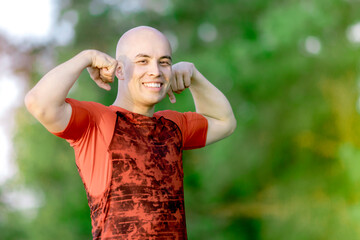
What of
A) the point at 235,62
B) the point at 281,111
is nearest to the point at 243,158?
the point at 281,111

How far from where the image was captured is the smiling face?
196 centimetres

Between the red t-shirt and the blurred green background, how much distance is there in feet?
13.8

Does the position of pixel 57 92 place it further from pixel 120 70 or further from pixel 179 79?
pixel 179 79

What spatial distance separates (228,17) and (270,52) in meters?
1.42

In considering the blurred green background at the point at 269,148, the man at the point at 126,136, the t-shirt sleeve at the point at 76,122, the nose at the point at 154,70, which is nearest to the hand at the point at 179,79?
the man at the point at 126,136

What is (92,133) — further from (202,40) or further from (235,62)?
(202,40)

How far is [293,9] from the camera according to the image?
6348mm

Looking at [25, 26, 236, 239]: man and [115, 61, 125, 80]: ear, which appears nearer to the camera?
[25, 26, 236, 239]: man

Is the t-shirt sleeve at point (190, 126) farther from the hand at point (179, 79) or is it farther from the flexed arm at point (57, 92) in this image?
the flexed arm at point (57, 92)

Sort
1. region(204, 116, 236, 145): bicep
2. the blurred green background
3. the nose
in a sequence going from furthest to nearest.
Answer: the blurred green background
region(204, 116, 236, 145): bicep
the nose

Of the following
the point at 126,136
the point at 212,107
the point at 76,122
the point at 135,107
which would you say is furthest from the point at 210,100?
the point at 76,122

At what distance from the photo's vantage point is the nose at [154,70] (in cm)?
195

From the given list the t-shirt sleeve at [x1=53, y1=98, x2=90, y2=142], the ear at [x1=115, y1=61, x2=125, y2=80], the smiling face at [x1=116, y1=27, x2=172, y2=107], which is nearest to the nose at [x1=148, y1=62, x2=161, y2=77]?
the smiling face at [x1=116, y1=27, x2=172, y2=107]

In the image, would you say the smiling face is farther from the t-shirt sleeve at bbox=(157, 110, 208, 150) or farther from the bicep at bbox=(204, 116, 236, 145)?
the bicep at bbox=(204, 116, 236, 145)
